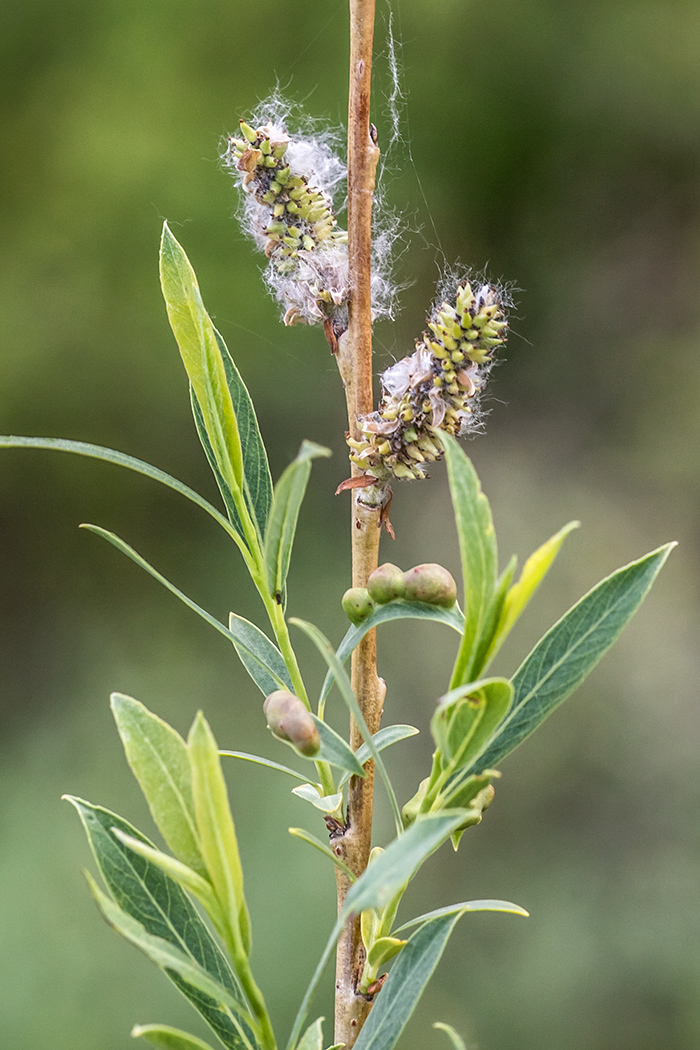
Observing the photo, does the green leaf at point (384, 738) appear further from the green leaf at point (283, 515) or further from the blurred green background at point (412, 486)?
the blurred green background at point (412, 486)

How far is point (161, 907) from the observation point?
39 centimetres

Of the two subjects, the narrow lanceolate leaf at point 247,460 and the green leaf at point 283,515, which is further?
the narrow lanceolate leaf at point 247,460

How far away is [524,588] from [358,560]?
11 cm

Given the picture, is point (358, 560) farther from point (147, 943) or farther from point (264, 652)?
point (147, 943)

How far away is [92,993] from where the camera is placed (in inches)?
61.5

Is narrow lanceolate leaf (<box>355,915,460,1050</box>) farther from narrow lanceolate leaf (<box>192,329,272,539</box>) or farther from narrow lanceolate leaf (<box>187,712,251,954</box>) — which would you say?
narrow lanceolate leaf (<box>192,329,272,539</box>)

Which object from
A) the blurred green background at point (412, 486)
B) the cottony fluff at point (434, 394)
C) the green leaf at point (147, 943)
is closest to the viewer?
the green leaf at point (147, 943)

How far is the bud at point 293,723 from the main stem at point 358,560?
0.22 feet

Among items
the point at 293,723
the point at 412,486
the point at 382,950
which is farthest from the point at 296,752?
the point at 412,486

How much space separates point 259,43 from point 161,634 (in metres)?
1.26

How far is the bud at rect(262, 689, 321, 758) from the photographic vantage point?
12.9 inches

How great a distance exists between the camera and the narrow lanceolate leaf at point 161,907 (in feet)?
1.24

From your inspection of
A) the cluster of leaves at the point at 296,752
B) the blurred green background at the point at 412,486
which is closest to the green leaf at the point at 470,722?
the cluster of leaves at the point at 296,752

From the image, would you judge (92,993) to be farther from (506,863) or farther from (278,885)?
(506,863)
